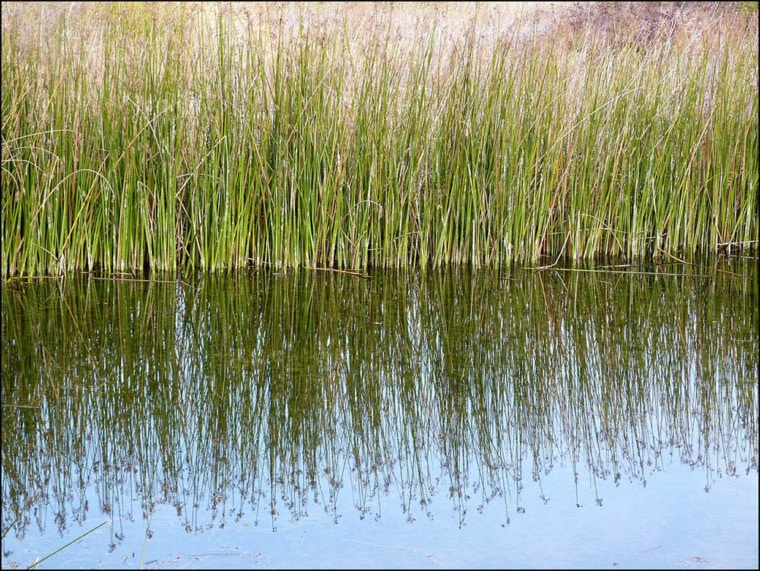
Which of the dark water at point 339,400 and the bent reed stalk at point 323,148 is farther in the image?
the bent reed stalk at point 323,148

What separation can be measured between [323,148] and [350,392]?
198 centimetres

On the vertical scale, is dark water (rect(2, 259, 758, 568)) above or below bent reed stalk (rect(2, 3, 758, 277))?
below

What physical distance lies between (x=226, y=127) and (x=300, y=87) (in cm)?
43

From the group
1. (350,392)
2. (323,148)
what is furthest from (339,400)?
(323,148)

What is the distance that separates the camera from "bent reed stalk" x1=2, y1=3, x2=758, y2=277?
14.2 feet

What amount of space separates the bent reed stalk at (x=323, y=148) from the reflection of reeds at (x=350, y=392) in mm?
493

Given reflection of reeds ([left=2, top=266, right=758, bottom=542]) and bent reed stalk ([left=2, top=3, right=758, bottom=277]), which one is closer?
reflection of reeds ([left=2, top=266, right=758, bottom=542])

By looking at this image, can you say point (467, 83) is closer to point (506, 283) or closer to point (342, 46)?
point (342, 46)

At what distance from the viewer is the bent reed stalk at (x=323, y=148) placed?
4.34 metres

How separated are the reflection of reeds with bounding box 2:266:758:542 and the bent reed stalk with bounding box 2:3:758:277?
493 mm

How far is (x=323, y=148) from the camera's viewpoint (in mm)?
4500

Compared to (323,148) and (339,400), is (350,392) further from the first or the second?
(323,148)

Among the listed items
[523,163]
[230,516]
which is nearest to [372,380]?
[230,516]

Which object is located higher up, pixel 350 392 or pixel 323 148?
pixel 323 148
